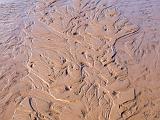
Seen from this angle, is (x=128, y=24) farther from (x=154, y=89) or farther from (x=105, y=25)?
(x=154, y=89)

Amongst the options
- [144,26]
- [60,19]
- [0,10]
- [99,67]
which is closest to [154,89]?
[99,67]

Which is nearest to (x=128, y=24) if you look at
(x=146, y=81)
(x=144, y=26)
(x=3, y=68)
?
(x=144, y=26)

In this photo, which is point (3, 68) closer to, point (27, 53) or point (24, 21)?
point (27, 53)

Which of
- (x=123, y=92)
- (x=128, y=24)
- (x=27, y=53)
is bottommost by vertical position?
(x=123, y=92)

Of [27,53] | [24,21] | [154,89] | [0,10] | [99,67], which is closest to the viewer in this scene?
[154,89]

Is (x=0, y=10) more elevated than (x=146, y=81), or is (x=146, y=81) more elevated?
(x=0, y=10)

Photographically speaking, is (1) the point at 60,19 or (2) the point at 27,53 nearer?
(2) the point at 27,53

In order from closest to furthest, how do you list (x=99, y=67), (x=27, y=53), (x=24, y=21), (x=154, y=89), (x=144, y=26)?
(x=154, y=89), (x=99, y=67), (x=27, y=53), (x=144, y=26), (x=24, y=21)
